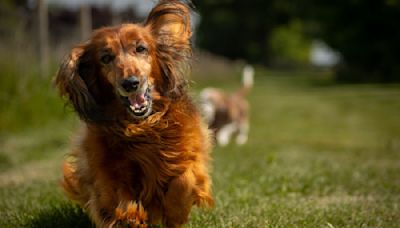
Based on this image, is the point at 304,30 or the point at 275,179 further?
the point at 304,30

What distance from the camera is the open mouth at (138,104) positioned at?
4.25 meters

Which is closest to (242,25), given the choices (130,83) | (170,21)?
(170,21)

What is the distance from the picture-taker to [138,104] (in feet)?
14.0

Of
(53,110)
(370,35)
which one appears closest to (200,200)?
(53,110)

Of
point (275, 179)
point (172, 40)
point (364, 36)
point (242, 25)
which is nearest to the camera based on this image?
point (172, 40)

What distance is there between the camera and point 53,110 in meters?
14.0

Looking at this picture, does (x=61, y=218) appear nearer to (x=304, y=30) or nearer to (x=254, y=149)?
(x=254, y=149)

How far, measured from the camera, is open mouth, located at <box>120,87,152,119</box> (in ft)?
13.9

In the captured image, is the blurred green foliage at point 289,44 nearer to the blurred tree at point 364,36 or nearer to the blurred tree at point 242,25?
the blurred tree at point 242,25

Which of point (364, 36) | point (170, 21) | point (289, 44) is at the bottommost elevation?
point (289, 44)

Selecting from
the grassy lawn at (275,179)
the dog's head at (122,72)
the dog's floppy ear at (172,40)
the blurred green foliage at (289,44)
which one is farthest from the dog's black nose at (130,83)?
the blurred green foliage at (289,44)

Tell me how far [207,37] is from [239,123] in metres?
55.6

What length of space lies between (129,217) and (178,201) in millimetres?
410

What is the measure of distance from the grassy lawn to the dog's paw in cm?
72
